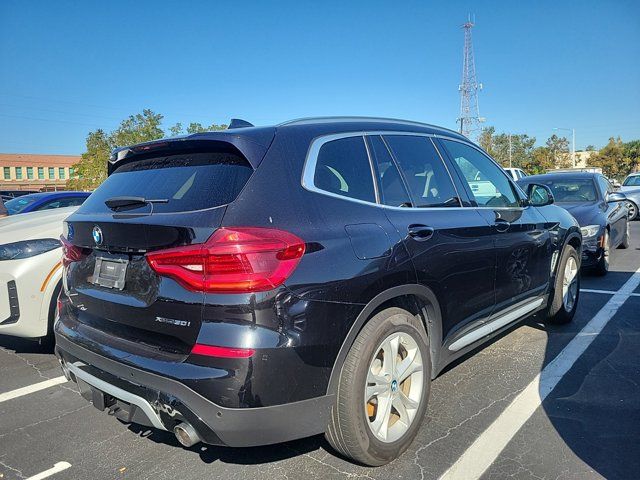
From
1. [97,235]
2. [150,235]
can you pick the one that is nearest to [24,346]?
[97,235]

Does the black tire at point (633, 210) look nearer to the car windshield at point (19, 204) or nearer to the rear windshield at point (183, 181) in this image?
the car windshield at point (19, 204)

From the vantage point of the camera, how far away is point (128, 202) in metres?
2.66

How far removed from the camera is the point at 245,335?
→ 7.09ft

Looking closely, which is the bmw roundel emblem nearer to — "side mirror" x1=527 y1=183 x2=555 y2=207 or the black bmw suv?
the black bmw suv

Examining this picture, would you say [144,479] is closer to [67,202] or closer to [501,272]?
[501,272]

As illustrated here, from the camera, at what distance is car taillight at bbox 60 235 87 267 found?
2.88m

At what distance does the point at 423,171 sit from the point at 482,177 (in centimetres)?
95

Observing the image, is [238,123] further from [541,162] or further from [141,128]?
[541,162]

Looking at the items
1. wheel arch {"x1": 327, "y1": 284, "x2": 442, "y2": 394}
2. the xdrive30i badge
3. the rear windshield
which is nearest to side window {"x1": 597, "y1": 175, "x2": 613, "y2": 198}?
wheel arch {"x1": 327, "y1": 284, "x2": 442, "y2": 394}

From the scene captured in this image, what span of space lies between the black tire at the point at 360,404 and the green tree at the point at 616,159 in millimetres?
57050

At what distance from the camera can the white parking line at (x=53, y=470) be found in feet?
9.14

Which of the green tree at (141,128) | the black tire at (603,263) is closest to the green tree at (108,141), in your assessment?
the green tree at (141,128)

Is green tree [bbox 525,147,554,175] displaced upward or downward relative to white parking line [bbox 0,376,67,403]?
upward

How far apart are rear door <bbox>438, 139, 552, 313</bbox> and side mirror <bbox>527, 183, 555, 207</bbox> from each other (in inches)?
4.4
